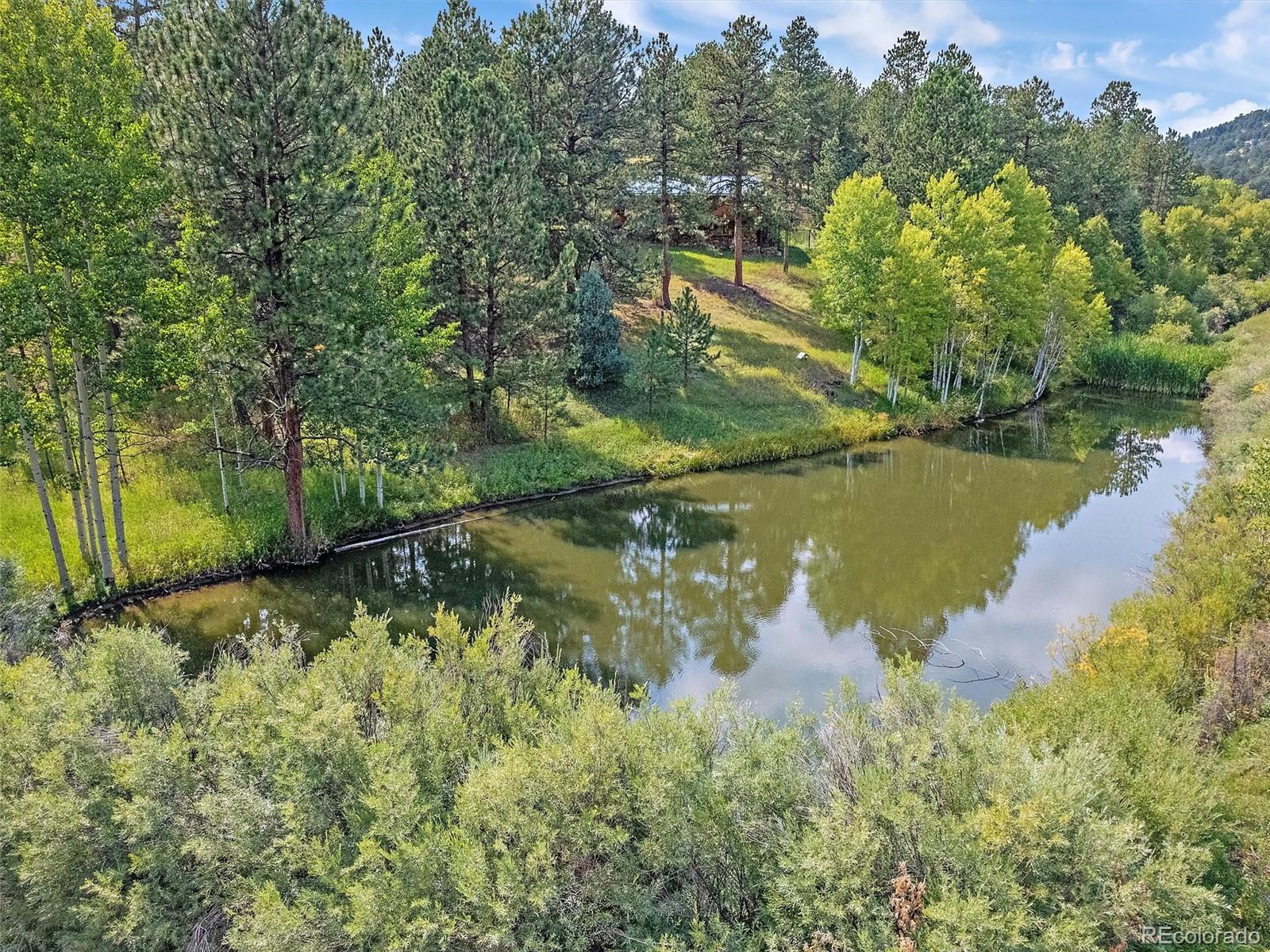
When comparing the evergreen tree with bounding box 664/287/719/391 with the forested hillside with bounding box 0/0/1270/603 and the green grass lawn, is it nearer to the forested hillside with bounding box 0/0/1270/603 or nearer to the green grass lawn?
the forested hillside with bounding box 0/0/1270/603

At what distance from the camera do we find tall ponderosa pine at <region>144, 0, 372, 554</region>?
43.9 ft

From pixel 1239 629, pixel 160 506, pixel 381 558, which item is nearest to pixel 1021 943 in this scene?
pixel 1239 629

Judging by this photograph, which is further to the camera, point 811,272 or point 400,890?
point 811,272

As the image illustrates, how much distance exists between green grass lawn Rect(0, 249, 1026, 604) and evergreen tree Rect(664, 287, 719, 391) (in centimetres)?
149

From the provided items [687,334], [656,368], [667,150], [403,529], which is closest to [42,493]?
[403,529]

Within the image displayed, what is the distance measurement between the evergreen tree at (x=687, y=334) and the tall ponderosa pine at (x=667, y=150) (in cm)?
578

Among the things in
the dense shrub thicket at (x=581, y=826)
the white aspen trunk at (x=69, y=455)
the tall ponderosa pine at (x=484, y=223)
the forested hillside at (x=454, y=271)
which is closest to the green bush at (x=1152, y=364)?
the forested hillside at (x=454, y=271)

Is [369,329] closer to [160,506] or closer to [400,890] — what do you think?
[160,506]

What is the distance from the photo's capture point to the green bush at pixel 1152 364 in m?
36.6

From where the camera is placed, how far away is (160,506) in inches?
682

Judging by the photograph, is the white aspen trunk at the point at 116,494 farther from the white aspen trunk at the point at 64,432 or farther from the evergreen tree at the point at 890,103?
the evergreen tree at the point at 890,103

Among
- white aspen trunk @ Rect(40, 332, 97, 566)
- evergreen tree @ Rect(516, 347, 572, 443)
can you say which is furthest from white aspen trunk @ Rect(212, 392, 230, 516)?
evergreen tree @ Rect(516, 347, 572, 443)

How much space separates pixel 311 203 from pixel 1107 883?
15.9 m

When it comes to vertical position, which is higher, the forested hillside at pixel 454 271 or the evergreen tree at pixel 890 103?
the evergreen tree at pixel 890 103
